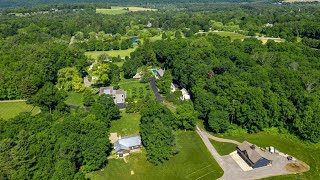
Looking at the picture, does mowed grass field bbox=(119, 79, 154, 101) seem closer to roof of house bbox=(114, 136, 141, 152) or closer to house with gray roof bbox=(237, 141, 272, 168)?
roof of house bbox=(114, 136, 141, 152)

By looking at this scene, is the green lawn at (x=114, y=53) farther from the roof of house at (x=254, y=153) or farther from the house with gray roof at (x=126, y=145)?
the roof of house at (x=254, y=153)

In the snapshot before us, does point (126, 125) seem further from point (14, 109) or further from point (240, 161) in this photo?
point (14, 109)

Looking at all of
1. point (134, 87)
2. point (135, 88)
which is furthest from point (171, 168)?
point (134, 87)

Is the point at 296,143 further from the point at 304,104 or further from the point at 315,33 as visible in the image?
the point at 315,33

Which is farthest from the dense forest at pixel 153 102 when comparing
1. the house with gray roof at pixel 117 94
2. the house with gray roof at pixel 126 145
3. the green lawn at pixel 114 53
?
the green lawn at pixel 114 53

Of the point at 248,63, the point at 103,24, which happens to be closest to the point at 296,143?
the point at 248,63
